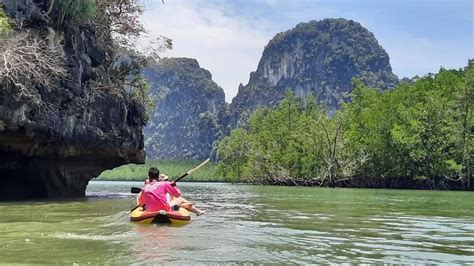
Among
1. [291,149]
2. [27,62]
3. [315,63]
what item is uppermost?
[315,63]

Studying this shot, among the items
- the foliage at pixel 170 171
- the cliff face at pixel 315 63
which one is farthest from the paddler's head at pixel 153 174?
the cliff face at pixel 315 63

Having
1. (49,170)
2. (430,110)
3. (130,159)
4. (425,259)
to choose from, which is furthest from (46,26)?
(430,110)

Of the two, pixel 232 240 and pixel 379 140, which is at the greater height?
pixel 379 140

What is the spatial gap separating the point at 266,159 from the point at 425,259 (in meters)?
53.7

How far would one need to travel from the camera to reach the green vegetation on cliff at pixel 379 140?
143 feet

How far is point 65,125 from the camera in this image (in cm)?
1889

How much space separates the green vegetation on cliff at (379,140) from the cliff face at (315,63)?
98690mm

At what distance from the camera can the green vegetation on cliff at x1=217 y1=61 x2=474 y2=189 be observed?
4350 centimetres

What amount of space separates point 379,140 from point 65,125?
35.6 metres

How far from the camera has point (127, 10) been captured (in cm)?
2266

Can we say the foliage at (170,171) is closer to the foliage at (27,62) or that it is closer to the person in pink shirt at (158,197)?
the foliage at (27,62)

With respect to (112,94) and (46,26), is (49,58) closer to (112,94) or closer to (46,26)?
(46,26)

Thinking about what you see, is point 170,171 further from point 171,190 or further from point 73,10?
point 171,190

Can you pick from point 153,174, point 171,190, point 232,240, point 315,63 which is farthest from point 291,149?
point 315,63
